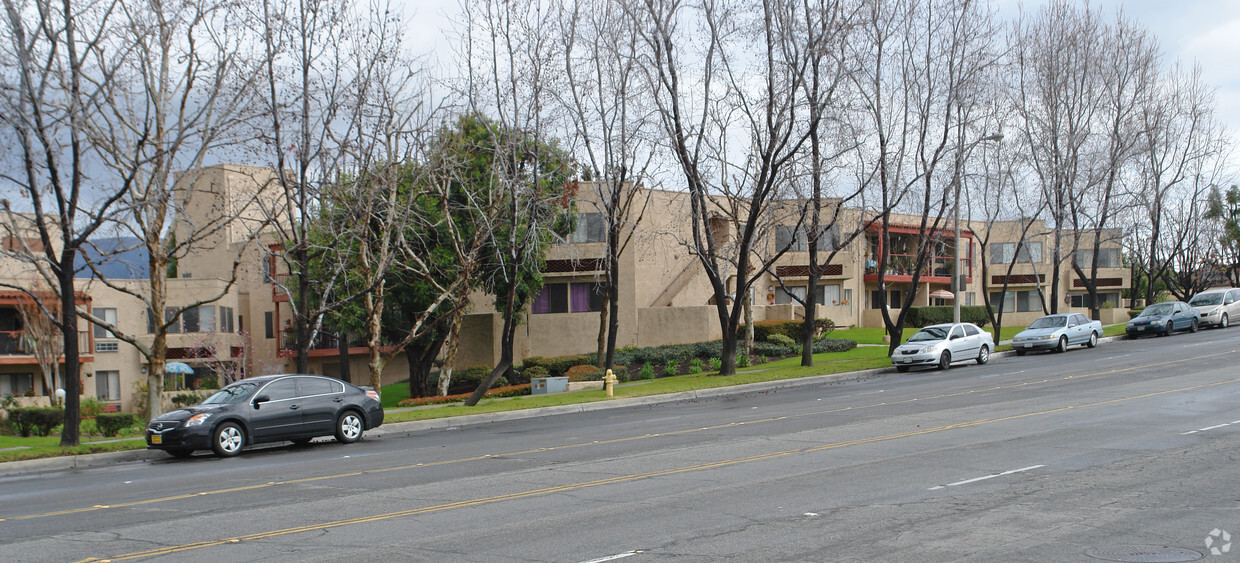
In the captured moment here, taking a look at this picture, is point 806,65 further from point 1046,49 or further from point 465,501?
point 465,501

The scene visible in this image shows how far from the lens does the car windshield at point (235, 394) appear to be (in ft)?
57.1

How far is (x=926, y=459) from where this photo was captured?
12.7 metres

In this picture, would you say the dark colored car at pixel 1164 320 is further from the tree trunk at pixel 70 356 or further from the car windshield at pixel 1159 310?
the tree trunk at pixel 70 356

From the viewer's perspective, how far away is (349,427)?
18.6 metres

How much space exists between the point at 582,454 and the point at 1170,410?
10.8 metres

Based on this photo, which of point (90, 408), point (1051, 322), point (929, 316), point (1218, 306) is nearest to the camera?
point (90, 408)

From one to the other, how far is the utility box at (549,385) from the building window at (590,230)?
12162 mm

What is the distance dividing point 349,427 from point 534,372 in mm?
20708

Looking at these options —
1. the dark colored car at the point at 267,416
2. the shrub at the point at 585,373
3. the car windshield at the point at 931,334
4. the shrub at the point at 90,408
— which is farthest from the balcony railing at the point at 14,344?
the car windshield at the point at 931,334

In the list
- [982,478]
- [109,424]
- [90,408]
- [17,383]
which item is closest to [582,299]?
[90,408]

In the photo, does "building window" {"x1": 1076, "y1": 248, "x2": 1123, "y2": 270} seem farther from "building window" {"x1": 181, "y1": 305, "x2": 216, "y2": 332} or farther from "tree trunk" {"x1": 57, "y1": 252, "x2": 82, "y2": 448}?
"tree trunk" {"x1": 57, "y1": 252, "x2": 82, "y2": 448}

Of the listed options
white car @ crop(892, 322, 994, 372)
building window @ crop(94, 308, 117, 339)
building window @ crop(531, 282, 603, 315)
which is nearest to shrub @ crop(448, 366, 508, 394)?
building window @ crop(531, 282, 603, 315)

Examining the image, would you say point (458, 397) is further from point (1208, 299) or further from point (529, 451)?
point (1208, 299)

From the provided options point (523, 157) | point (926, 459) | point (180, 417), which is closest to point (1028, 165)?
point (523, 157)
